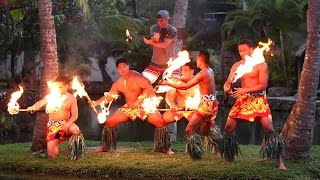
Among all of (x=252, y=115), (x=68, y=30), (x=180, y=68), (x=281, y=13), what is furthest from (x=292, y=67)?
(x=252, y=115)

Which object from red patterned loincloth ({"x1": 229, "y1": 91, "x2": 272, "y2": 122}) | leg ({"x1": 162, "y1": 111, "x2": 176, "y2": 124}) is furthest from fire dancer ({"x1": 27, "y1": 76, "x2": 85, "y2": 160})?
red patterned loincloth ({"x1": 229, "y1": 91, "x2": 272, "y2": 122})

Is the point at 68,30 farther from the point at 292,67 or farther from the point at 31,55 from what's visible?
the point at 292,67

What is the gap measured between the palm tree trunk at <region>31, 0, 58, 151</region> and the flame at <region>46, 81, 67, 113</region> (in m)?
0.62

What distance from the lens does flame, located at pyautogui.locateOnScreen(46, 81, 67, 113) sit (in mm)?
8812

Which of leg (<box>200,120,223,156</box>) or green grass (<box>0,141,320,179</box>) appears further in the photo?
leg (<box>200,120,223,156</box>)

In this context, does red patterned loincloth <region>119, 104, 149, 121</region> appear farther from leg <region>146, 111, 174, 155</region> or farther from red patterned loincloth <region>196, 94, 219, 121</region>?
red patterned loincloth <region>196, 94, 219, 121</region>

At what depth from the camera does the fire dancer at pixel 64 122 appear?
880cm

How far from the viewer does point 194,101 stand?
9070 mm

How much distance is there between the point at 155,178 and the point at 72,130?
1.48 m

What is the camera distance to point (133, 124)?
54.3ft

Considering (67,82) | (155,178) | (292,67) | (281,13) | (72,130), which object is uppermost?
(281,13)

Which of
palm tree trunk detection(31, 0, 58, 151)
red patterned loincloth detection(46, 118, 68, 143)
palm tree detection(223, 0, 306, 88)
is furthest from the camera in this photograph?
palm tree detection(223, 0, 306, 88)

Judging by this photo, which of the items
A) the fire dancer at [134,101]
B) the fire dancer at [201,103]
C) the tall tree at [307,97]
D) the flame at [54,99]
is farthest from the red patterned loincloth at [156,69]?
the tall tree at [307,97]

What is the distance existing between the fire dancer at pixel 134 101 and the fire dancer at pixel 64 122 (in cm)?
46
